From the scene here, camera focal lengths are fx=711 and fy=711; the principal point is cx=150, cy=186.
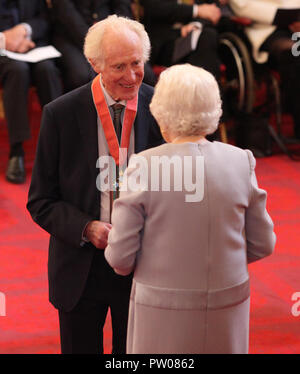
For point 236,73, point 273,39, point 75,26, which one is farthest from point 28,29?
point 273,39

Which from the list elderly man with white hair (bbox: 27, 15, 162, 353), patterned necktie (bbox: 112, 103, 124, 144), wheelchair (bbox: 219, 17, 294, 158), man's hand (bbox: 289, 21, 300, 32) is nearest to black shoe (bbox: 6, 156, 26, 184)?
wheelchair (bbox: 219, 17, 294, 158)

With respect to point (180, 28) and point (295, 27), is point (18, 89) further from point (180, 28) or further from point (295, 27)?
point (295, 27)

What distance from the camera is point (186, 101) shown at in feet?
6.32

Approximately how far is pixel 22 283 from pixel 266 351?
1.37 metres

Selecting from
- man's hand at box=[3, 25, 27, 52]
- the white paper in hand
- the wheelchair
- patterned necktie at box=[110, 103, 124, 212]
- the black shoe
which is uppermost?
patterned necktie at box=[110, 103, 124, 212]

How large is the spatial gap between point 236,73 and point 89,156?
3727mm

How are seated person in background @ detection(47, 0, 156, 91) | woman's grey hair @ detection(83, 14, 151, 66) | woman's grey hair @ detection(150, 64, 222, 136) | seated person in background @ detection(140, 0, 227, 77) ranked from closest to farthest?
1. woman's grey hair @ detection(150, 64, 222, 136)
2. woman's grey hair @ detection(83, 14, 151, 66)
3. seated person in background @ detection(47, 0, 156, 91)
4. seated person in background @ detection(140, 0, 227, 77)

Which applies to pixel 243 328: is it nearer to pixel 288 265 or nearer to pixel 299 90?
pixel 288 265

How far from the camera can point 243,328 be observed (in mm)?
2162

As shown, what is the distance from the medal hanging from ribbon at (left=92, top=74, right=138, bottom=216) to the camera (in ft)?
7.65

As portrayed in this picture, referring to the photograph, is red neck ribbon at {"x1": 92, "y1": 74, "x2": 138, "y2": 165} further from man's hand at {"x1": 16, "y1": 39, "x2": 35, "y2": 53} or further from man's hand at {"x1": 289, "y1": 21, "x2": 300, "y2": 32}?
man's hand at {"x1": 289, "y1": 21, "x2": 300, "y2": 32}

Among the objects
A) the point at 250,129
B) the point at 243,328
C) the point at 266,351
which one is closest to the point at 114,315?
→ the point at 243,328

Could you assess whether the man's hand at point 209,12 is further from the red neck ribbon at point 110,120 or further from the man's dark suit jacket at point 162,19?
the red neck ribbon at point 110,120

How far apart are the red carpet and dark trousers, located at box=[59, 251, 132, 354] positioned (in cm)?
73
